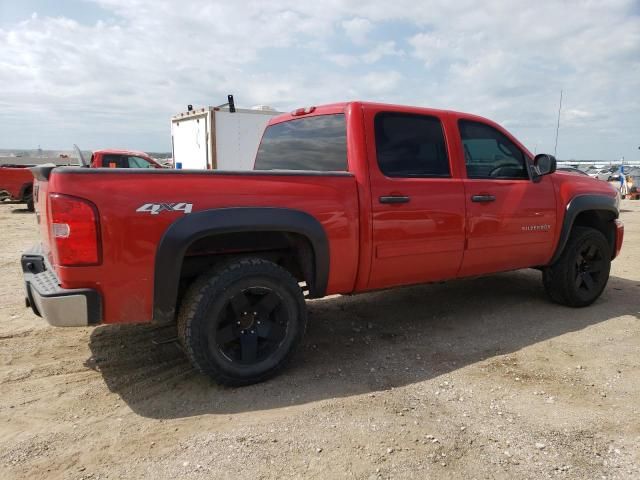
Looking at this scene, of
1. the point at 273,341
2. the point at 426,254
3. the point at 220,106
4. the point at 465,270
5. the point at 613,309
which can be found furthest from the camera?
the point at 220,106

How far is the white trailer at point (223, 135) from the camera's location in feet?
38.8

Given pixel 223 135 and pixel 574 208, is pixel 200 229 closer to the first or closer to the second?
pixel 574 208

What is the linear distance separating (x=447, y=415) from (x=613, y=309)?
3.08m

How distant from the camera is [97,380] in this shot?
3348 millimetres

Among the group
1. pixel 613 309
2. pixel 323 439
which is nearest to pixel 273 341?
pixel 323 439

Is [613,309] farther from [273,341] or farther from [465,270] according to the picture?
[273,341]

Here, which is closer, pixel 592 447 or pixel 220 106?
pixel 592 447

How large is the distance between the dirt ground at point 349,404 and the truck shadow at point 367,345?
0.06 feet

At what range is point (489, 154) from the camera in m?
4.42

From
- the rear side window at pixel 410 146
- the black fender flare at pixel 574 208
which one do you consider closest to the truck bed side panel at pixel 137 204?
the rear side window at pixel 410 146

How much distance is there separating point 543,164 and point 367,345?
225 cm

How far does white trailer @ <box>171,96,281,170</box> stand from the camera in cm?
1184

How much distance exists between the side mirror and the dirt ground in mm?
1361

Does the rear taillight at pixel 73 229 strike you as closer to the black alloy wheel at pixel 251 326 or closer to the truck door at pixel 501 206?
the black alloy wheel at pixel 251 326
